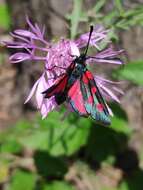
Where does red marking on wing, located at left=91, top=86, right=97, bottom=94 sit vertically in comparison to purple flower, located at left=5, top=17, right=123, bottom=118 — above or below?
below

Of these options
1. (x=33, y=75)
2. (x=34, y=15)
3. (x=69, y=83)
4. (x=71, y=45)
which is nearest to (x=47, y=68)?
(x=71, y=45)

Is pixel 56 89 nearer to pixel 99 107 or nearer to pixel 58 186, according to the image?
pixel 99 107

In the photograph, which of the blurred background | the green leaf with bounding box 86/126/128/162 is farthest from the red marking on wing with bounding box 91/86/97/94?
the green leaf with bounding box 86/126/128/162

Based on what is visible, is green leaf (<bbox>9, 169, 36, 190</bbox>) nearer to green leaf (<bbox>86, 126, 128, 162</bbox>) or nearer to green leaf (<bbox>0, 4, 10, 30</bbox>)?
green leaf (<bbox>86, 126, 128, 162</bbox>)

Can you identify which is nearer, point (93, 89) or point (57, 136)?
point (93, 89)

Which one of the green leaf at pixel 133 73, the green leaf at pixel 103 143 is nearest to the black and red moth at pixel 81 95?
the green leaf at pixel 133 73

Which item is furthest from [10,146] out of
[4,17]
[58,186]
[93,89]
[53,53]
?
[93,89]
